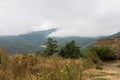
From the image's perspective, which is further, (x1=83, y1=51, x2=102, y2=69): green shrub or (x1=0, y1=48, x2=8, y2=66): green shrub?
(x1=83, y1=51, x2=102, y2=69): green shrub

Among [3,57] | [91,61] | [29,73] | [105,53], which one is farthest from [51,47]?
[29,73]

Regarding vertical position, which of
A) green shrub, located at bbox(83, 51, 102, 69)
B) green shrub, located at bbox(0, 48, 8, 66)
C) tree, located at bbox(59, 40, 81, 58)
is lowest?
green shrub, located at bbox(83, 51, 102, 69)

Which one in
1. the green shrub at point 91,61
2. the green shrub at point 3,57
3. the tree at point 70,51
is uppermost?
the green shrub at point 3,57

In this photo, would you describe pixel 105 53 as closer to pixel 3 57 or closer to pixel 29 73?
pixel 3 57

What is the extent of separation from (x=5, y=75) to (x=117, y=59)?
16099 mm

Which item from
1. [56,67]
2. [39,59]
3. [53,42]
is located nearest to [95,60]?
[53,42]

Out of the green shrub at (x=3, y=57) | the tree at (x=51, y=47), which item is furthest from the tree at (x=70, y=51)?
the green shrub at (x=3, y=57)

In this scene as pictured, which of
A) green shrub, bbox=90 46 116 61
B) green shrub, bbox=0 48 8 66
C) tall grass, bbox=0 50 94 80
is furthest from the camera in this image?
green shrub, bbox=90 46 116 61

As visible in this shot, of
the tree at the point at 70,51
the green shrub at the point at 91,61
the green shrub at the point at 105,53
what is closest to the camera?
the green shrub at the point at 91,61

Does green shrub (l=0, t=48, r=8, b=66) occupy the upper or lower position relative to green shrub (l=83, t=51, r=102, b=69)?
upper

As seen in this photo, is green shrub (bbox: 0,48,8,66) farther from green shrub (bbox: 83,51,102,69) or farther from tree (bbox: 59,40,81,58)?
tree (bbox: 59,40,81,58)

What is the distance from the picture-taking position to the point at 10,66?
10.9m

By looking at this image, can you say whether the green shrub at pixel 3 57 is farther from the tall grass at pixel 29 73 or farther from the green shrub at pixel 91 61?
the green shrub at pixel 91 61

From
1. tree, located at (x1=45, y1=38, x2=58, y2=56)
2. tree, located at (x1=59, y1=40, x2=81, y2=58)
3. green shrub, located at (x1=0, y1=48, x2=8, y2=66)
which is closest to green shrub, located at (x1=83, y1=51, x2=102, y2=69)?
tree, located at (x1=59, y1=40, x2=81, y2=58)
